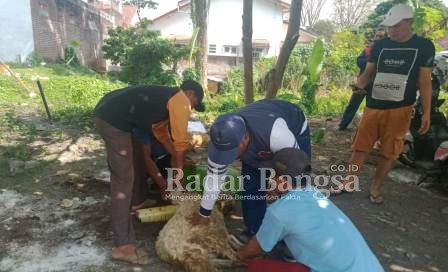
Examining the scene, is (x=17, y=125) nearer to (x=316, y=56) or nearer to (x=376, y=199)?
(x=376, y=199)

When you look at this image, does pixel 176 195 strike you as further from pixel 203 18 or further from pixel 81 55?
pixel 81 55

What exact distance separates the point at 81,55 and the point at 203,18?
38.7 ft

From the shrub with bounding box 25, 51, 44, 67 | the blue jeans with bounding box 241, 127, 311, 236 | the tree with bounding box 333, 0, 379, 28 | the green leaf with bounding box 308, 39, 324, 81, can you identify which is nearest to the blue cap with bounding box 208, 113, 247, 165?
the blue jeans with bounding box 241, 127, 311, 236

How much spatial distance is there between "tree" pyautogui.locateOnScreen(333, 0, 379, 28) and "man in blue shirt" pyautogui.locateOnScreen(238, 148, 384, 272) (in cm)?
3485

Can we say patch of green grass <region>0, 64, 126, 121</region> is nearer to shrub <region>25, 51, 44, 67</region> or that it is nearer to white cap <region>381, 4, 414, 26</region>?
shrub <region>25, 51, 44, 67</region>

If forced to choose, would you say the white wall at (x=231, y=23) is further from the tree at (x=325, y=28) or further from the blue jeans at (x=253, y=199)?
the blue jeans at (x=253, y=199)

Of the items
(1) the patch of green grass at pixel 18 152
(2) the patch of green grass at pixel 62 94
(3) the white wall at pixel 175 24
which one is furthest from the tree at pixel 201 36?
(3) the white wall at pixel 175 24

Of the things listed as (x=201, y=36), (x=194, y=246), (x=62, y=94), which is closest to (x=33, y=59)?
(x=62, y=94)

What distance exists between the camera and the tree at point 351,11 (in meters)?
34.2

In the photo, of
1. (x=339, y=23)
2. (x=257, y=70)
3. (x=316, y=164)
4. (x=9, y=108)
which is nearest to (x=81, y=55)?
(x=257, y=70)

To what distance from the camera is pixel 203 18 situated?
12.5m

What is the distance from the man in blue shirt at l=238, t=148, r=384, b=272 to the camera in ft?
6.72

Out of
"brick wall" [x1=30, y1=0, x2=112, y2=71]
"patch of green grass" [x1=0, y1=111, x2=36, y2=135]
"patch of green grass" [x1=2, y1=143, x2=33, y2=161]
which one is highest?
"brick wall" [x1=30, y1=0, x2=112, y2=71]

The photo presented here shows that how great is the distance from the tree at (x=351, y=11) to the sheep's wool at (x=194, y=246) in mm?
34445
